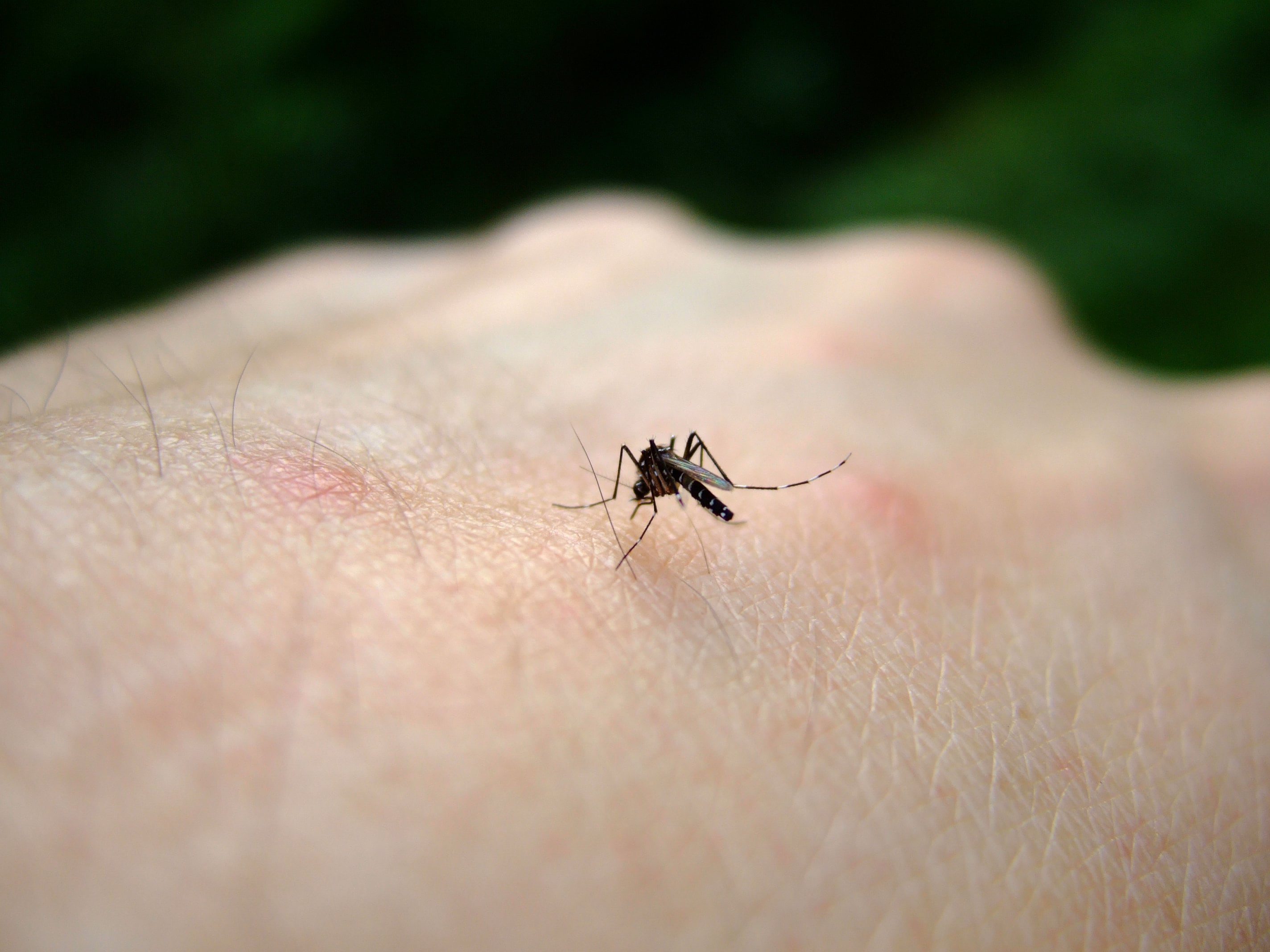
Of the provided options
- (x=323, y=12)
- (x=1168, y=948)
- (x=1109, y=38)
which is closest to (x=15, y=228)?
(x=323, y=12)

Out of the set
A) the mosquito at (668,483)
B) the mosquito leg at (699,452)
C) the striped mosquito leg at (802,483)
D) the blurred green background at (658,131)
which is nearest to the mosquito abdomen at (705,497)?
the mosquito at (668,483)

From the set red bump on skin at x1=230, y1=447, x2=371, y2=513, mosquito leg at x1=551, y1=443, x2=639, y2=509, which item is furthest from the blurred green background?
red bump on skin at x1=230, y1=447, x2=371, y2=513

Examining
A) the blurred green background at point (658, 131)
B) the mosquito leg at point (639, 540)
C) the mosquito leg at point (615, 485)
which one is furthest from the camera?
the blurred green background at point (658, 131)

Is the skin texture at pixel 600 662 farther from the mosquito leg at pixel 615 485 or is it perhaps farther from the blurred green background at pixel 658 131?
the blurred green background at pixel 658 131

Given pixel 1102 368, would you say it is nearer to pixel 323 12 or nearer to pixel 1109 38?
pixel 1109 38

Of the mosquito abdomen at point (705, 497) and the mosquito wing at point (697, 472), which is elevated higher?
the mosquito wing at point (697, 472)

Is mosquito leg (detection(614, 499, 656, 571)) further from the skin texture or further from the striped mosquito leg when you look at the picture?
the striped mosquito leg

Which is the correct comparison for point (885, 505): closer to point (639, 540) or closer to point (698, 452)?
point (698, 452)

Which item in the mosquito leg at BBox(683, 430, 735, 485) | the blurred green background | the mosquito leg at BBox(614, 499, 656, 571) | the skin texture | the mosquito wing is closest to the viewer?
the skin texture
